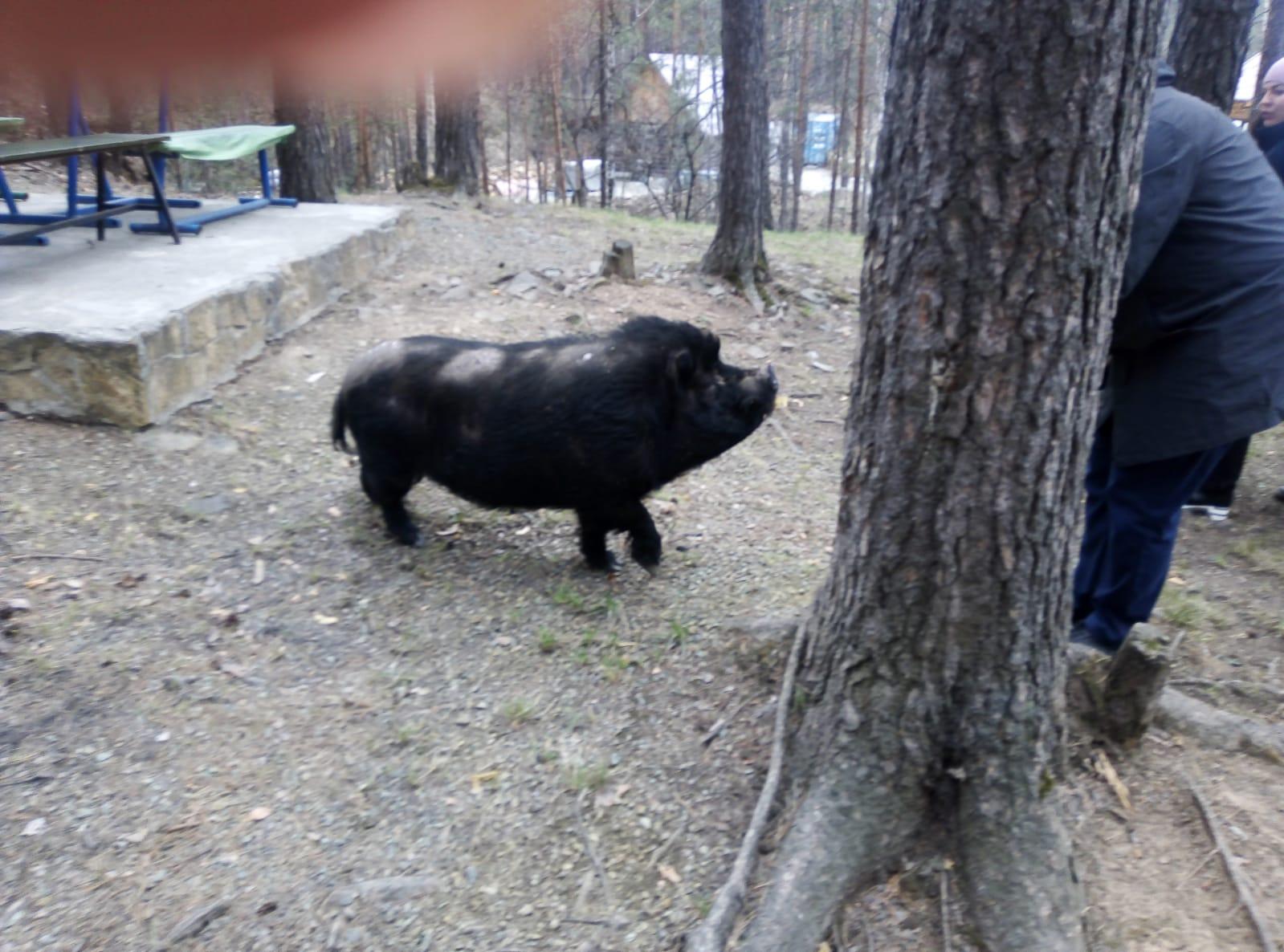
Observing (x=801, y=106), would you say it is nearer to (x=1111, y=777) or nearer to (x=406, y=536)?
(x=406, y=536)

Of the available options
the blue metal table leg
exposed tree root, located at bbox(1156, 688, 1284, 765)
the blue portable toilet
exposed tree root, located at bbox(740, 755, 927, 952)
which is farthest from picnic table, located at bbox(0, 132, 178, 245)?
the blue portable toilet

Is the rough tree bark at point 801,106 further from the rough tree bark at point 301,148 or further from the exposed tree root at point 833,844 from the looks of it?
the exposed tree root at point 833,844

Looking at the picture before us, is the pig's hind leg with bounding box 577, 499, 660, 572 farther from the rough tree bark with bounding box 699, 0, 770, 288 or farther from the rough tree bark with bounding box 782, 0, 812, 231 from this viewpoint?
the rough tree bark with bounding box 782, 0, 812, 231

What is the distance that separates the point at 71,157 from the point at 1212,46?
293 inches

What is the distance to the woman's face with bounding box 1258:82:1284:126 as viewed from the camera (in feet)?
19.4

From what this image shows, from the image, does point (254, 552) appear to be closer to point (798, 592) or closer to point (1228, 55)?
point (798, 592)

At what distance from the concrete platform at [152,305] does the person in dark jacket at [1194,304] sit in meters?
4.66

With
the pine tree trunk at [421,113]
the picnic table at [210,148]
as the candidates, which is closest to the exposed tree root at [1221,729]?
the picnic table at [210,148]

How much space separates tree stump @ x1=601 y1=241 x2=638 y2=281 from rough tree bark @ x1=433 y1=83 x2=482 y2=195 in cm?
494

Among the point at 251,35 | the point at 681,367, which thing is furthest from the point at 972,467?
the point at 251,35

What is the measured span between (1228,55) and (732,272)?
13.9 ft

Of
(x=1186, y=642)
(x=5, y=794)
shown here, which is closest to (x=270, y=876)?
(x=5, y=794)

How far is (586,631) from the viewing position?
14.2 ft

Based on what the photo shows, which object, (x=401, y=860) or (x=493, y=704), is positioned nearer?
(x=401, y=860)
